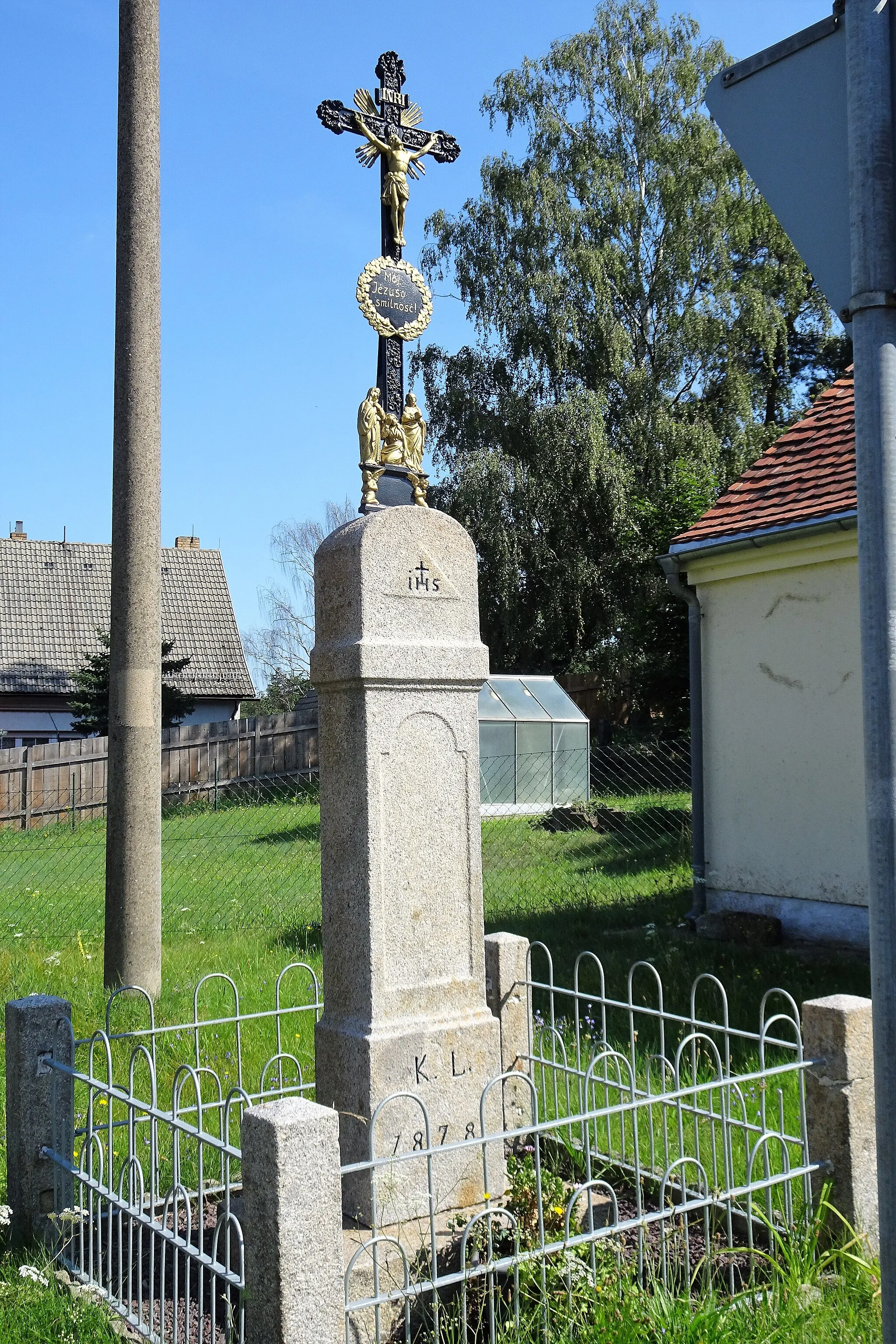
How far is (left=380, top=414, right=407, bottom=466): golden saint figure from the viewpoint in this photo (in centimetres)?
464

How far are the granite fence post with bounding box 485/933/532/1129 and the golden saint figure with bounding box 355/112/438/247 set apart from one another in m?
3.10

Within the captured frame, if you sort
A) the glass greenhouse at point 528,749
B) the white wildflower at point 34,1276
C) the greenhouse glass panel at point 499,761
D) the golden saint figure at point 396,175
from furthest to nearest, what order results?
the glass greenhouse at point 528,749
the greenhouse glass panel at point 499,761
the golden saint figure at point 396,175
the white wildflower at point 34,1276

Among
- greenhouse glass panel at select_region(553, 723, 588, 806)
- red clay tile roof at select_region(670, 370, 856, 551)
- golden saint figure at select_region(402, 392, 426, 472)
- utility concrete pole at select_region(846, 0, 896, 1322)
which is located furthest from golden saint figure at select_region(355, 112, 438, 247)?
greenhouse glass panel at select_region(553, 723, 588, 806)

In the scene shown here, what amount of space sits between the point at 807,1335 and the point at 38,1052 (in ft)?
8.98

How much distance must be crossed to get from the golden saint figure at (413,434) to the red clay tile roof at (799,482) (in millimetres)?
4783

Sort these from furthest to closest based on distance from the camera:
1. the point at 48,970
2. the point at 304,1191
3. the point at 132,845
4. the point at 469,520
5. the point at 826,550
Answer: the point at 469,520, the point at 826,550, the point at 48,970, the point at 132,845, the point at 304,1191

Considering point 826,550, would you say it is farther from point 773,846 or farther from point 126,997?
point 126,997

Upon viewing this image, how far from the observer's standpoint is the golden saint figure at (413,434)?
4711 mm

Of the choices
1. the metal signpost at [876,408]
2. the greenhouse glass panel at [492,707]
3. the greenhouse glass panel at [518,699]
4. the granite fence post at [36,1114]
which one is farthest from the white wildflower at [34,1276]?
the greenhouse glass panel at [518,699]

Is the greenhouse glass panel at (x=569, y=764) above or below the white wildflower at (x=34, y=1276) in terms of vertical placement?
above

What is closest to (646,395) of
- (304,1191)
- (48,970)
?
(48,970)

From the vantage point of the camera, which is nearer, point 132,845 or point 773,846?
point 132,845

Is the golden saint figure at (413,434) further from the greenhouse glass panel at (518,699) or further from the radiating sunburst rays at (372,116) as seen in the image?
the greenhouse glass panel at (518,699)

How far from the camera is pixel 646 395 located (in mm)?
24500
